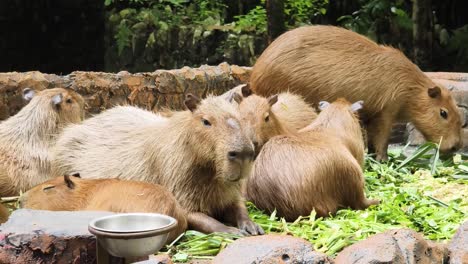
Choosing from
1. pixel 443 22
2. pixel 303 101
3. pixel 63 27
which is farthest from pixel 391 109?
pixel 63 27

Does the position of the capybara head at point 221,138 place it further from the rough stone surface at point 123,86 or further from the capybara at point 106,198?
the rough stone surface at point 123,86

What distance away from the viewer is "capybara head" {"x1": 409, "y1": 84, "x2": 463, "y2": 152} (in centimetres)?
768

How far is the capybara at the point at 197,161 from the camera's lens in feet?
15.5

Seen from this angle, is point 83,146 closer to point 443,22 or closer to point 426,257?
point 426,257

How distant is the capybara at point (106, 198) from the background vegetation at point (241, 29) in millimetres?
8931

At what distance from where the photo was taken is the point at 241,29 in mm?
13898

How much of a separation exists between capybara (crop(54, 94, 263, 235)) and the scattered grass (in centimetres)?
25

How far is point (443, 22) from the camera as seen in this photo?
14.4 m

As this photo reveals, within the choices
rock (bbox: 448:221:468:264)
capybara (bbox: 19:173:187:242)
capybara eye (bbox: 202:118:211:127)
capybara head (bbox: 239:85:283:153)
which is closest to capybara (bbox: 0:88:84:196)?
capybara (bbox: 19:173:187:242)

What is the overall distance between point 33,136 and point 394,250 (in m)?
3.70

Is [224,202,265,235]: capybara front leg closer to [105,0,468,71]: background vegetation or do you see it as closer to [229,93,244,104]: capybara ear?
[229,93,244,104]: capybara ear

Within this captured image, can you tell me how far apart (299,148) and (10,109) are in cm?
332

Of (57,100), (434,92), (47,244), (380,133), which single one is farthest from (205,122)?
(434,92)

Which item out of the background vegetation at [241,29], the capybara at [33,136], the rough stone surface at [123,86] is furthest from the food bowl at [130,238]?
the background vegetation at [241,29]
